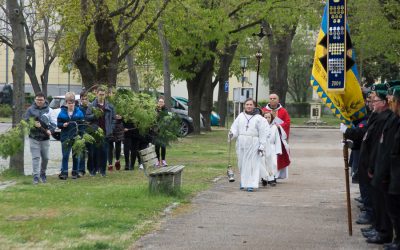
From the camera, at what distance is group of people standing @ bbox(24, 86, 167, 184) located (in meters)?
15.7

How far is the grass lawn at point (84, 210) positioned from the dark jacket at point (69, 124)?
0.93m

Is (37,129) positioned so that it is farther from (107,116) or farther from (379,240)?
(379,240)

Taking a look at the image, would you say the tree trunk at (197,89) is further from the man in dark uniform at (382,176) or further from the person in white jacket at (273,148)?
the man in dark uniform at (382,176)

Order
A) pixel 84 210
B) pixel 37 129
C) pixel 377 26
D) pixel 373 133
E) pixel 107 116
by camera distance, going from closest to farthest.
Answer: pixel 373 133
pixel 84 210
pixel 37 129
pixel 107 116
pixel 377 26

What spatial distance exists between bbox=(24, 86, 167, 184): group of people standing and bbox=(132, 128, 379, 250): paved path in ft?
9.55

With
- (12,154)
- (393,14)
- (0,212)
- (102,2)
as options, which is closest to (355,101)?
(0,212)

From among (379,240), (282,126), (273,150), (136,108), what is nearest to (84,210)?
(379,240)

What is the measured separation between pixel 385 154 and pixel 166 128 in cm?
1122

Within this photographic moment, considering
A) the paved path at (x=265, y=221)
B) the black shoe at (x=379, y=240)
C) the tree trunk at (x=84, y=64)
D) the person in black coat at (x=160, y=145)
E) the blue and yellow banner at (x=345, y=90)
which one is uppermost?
the tree trunk at (x=84, y=64)

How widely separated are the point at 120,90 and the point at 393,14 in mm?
16262

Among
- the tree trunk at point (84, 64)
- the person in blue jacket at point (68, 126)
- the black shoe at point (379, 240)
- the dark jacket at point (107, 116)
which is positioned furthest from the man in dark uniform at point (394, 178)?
the tree trunk at point (84, 64)

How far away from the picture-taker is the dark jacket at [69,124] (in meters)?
16.8

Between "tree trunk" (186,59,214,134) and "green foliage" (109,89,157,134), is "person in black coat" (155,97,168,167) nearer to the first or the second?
"green foliage" (109,89,157,134)

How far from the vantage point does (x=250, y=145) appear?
15742 mm
